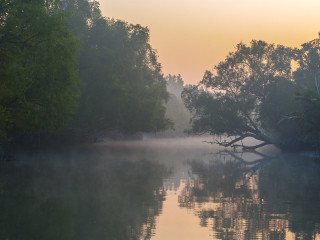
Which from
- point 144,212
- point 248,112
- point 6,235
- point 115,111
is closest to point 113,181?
point 144,212

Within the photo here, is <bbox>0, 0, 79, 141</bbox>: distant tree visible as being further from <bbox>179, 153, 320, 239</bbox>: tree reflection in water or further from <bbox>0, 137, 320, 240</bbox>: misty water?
<bbox>179, 153, 320, 239</bbox>: tree reflection in water

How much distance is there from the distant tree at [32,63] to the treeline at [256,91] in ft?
130

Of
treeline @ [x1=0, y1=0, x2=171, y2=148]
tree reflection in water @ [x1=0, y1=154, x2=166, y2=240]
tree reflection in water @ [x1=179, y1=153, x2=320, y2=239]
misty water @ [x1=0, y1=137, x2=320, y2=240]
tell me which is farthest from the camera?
treeline @ [x1=0, y1=0, x2=171, y2=148]

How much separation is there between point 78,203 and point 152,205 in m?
3.07

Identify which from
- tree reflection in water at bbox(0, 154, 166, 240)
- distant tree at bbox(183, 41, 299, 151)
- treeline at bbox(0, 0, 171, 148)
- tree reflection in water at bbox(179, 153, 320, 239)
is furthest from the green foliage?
tree reflection in water at bbox(0, 154, 166, 240)

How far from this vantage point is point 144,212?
21.6 m

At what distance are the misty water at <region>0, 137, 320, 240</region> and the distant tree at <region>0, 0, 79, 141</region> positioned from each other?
427cm

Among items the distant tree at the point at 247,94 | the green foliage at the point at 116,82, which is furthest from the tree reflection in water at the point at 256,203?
the distant tree at the point at 247,94

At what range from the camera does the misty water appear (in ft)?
58.5

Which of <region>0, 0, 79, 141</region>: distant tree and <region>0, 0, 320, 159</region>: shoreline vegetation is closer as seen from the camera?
<region>0, 0, 79, 141</region>: distant tree

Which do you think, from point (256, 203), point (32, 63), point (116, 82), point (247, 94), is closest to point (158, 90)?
point (116, 82)

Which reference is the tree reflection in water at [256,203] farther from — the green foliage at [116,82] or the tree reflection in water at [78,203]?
the green foliage at [116,82]

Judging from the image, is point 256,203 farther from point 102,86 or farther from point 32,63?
point 102,86

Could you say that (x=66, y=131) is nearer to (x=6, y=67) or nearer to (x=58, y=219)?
(x=6, y=67)
